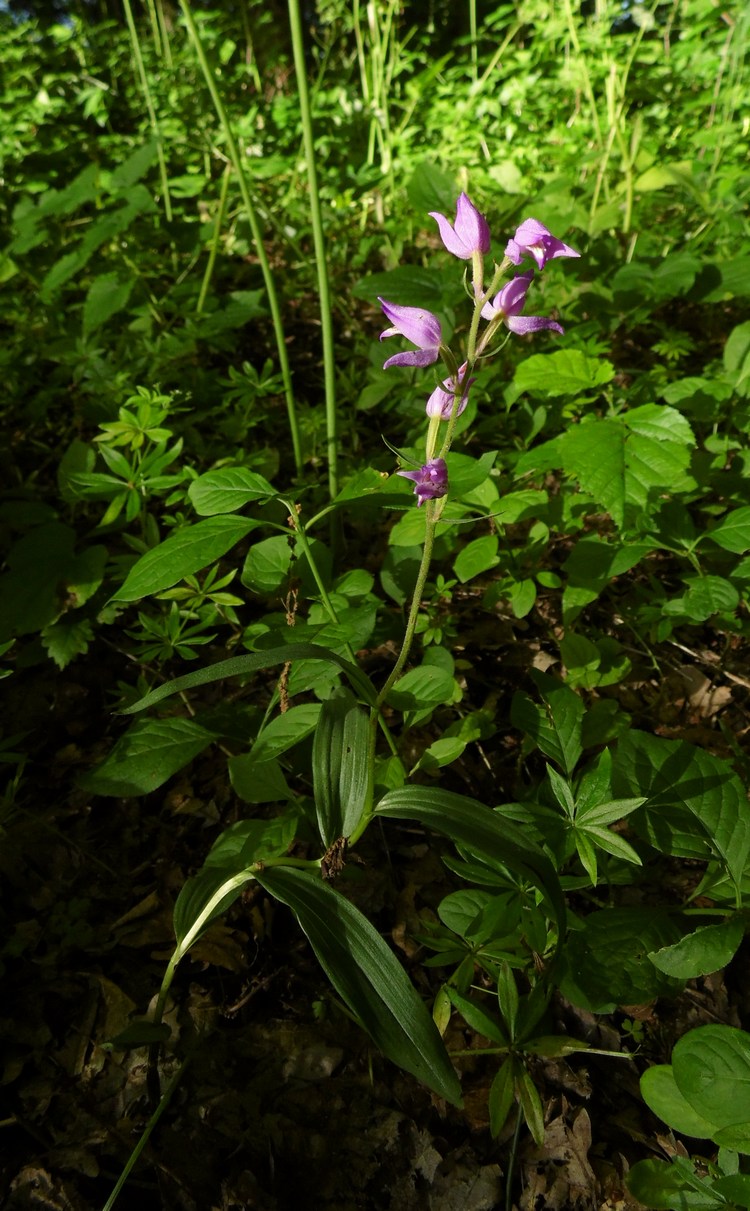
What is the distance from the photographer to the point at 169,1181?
116 cm

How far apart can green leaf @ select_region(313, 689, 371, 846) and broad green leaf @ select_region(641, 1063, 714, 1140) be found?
2.04ft

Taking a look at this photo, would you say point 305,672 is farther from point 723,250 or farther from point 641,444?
point 723,250

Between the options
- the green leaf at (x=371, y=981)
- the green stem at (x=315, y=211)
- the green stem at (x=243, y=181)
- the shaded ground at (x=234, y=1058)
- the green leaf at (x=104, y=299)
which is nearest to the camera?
the green leaf at (x=371, y=981)

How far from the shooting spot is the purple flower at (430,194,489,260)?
105 centimetres

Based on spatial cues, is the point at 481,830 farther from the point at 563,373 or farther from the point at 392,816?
the point at 563,373

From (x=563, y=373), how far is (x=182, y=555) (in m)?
1.14

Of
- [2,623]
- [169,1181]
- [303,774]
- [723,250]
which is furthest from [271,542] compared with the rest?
[723,250]

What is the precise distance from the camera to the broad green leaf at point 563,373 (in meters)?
1.81

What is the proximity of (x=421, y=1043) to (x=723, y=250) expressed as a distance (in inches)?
117

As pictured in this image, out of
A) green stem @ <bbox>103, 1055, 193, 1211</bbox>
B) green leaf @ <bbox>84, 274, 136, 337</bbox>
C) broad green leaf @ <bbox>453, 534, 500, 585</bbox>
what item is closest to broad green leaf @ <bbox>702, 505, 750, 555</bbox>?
broad green leaf @ <bbox>453, 534, 500, 585</bbox>

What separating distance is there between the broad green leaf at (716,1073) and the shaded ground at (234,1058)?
260 millimetres

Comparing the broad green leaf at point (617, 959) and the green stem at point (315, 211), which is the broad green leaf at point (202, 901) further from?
the green stem at point (315, 211)

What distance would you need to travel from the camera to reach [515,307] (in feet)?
3.55

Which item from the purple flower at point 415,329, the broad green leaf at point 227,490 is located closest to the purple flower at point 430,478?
the purple flower at point 415,329
